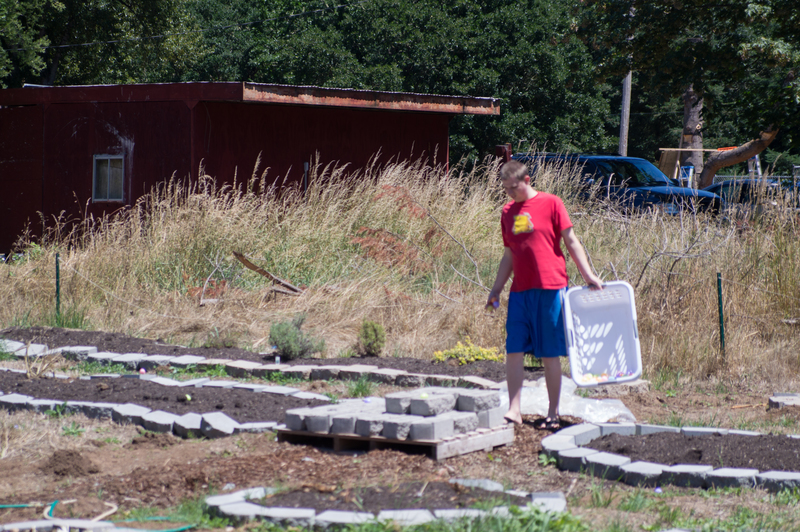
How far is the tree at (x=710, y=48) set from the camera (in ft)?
41.2

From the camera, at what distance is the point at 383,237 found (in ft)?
34.4

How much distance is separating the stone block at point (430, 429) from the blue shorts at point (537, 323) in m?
0.87

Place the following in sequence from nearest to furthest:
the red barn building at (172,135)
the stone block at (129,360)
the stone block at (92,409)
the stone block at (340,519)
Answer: the stone block at (340,519)
the stone block at (92,409)
the stone block at (129,360)
the red barn building at (172,135)

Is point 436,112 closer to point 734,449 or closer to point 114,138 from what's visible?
point 114,138

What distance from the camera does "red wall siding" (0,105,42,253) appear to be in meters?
14.0

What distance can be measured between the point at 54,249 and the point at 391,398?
7.38 m

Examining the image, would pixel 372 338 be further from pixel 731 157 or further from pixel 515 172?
pixel 731 157

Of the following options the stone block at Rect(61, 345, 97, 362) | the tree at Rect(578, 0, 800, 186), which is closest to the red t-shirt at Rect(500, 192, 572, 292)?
the stone block at Rect(61, 345, 97, 362)

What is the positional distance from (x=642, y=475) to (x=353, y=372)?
281 cm

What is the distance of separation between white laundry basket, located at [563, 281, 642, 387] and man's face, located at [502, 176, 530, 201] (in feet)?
2.11

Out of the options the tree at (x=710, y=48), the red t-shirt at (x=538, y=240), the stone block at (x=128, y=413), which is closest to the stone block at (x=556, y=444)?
the red t-shirt at (x=538, y=240)

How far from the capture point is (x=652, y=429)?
470 cm

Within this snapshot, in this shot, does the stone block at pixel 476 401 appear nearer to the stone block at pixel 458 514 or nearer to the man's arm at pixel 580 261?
the man's arm at pixel 580 261

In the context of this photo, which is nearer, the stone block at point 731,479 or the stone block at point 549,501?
the stone block at point 549,501
